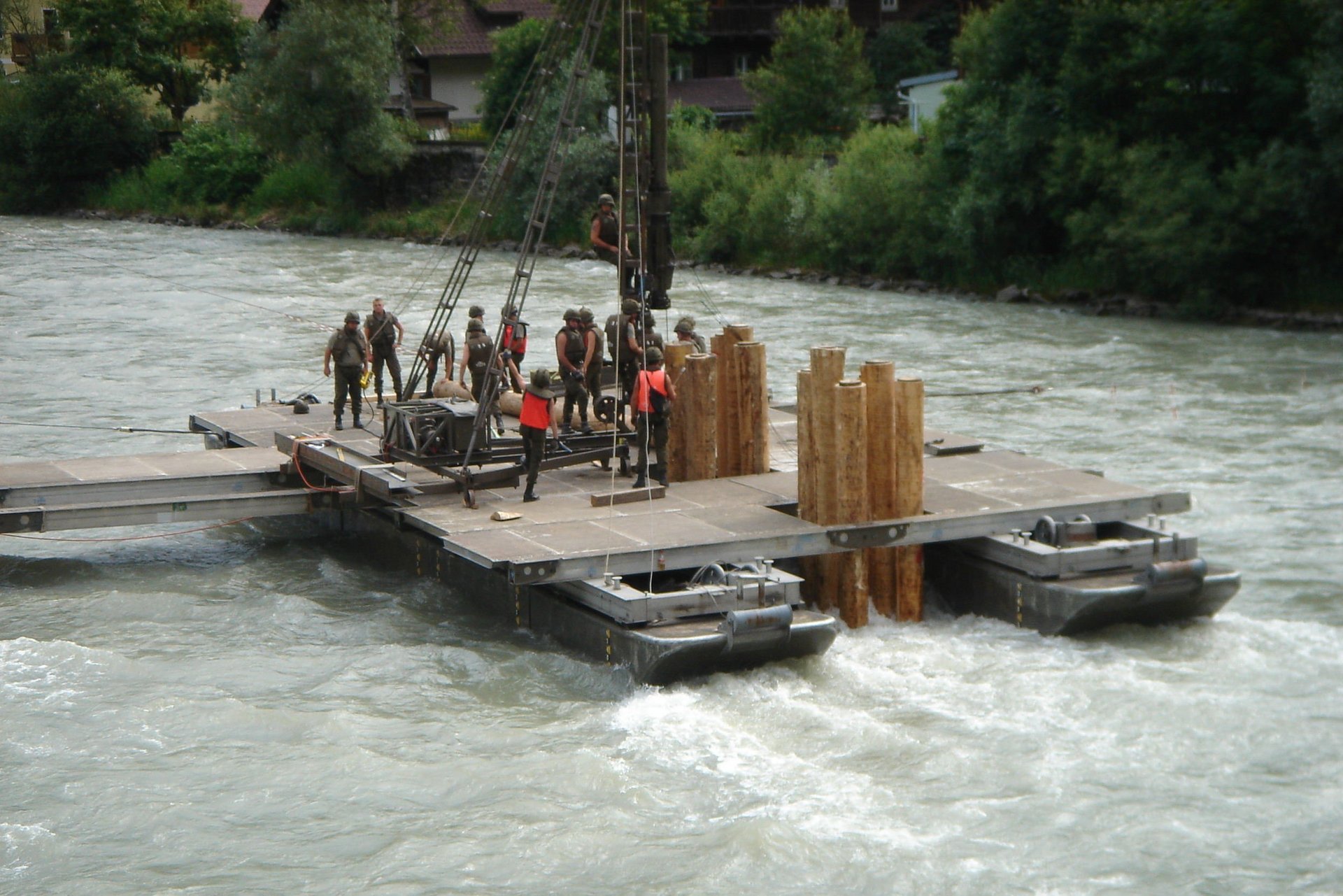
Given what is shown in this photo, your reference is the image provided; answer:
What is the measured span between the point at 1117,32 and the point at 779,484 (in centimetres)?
2607

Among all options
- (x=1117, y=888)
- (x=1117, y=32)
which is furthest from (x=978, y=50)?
(x=1117, y=888)

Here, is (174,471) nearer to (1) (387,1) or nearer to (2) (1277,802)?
(2) (1277,802)

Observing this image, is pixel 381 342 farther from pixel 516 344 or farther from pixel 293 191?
pixel 293 191

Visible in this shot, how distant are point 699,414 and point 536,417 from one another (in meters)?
1.90

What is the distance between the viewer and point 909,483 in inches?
596

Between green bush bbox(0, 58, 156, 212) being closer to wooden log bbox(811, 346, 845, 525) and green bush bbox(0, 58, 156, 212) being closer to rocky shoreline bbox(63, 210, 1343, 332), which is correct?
rocky shoreline bbox(63, 210, 1343, 332)

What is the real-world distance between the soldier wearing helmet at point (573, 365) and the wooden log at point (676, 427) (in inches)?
36.0

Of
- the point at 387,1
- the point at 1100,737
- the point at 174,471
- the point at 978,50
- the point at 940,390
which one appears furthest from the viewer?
the point at 387,1

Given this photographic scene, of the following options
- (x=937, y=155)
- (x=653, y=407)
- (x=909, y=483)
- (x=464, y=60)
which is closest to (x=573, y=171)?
(x=937, y=155)

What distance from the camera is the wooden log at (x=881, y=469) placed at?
49.0 feet

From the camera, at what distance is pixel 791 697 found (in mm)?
13641

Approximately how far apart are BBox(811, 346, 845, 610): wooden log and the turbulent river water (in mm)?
1199

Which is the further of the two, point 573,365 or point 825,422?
point 573,365

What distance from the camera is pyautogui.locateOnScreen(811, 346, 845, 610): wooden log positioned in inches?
583
